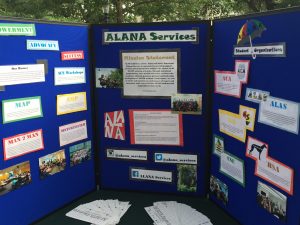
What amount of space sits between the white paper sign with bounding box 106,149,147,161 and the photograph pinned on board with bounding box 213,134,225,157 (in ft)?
1.35

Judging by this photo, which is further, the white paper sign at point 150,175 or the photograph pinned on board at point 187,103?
the white paper sign at point 150,175

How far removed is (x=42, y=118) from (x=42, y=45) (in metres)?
0.36

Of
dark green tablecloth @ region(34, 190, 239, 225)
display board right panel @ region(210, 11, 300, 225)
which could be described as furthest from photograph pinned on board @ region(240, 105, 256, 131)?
dark green tablecloth @ region(34, 190, 239, 225)

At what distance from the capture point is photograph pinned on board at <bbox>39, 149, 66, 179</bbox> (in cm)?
162

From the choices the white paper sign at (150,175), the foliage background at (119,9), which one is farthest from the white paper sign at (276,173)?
the foliage background at (119,9)

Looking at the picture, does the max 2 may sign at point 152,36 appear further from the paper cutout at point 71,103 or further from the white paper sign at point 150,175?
the white paper sign at point 150,175

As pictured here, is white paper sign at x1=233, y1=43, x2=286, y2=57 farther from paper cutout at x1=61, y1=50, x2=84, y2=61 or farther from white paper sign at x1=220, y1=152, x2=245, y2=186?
paper cutout at x1=61, y1=50, x2=84, y2=61

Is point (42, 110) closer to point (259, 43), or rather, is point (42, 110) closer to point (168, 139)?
point (168, 139)

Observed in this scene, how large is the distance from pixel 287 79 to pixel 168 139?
2.62ft

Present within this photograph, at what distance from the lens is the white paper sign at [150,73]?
1.72 m

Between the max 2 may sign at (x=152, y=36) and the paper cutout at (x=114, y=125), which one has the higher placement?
the max 2 may sign at (x=152, y=36)

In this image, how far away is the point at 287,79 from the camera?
120 cm

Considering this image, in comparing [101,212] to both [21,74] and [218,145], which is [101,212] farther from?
[21,74]

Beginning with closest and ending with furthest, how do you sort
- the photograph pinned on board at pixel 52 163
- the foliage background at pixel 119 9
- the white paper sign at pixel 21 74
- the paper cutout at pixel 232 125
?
the white paper sign at pixel 21 74
the paper cutout at pixel 232 125
the photograph pinned on board at pixel 52 163
the foliage background at pixel 119 9
